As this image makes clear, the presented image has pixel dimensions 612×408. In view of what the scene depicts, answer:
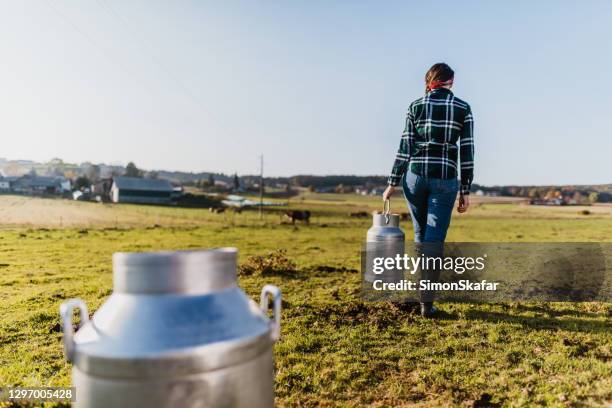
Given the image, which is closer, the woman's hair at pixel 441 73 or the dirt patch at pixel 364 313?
the woman's hair at pixel 441 73

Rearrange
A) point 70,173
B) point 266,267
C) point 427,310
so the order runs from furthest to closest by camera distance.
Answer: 1. point 70,173
2. point 266,267
3. point 427,310

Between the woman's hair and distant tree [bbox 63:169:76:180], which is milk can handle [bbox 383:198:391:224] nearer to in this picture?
the woman's hair

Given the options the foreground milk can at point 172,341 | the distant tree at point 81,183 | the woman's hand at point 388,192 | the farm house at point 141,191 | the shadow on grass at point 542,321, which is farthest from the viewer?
the distant tree at point 81,183

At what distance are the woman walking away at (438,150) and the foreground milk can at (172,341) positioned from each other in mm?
3587

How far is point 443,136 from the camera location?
5125mm

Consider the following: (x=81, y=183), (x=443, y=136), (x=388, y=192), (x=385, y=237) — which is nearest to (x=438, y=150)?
(x=443, y=136)

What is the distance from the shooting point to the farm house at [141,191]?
78.4m

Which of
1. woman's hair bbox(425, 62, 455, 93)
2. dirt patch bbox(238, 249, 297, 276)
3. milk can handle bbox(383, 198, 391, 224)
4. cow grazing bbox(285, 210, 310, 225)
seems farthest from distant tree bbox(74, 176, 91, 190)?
woman's hair bbox(425, 62, 455, 93)

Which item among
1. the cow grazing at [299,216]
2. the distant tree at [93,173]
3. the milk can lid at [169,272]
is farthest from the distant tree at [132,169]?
the milk can lid at [169,272]

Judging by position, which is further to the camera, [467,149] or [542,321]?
[542,321]

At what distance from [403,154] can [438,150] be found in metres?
0.48

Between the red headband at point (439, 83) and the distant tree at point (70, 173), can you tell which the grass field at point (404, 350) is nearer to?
the red headband at point (439, 83)

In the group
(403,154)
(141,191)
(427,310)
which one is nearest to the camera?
(403,154)

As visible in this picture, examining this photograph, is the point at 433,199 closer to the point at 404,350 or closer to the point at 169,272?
the point at 404,350
